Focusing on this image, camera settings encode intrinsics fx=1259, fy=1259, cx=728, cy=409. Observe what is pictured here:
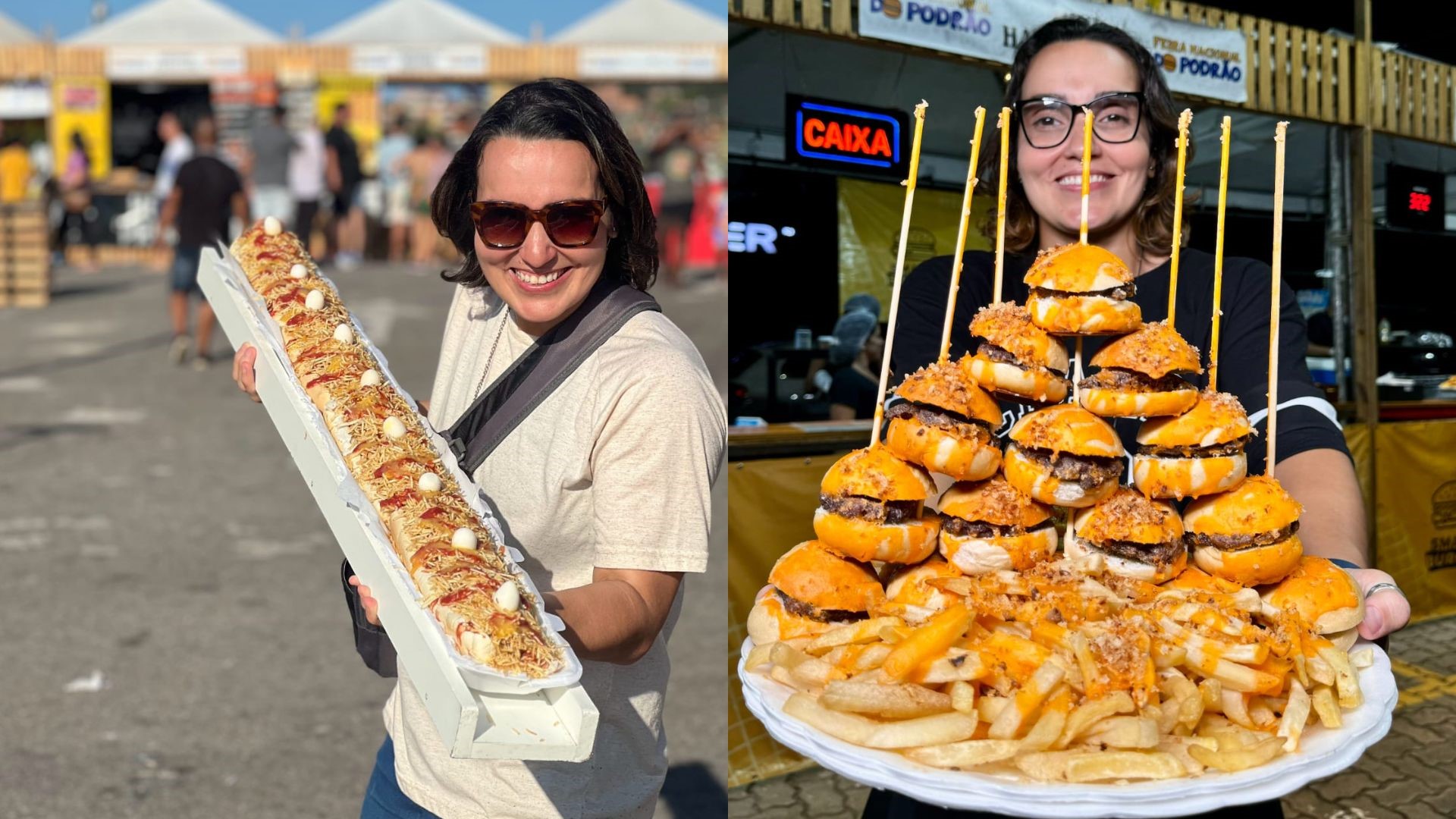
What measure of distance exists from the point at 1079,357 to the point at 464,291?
127 centimetres

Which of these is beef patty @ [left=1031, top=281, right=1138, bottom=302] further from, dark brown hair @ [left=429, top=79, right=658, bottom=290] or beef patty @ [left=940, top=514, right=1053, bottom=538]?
dark brown hair @ [left=429, top=79, right=658, bottom=290]

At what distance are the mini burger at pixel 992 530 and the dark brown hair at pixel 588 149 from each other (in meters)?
0.73

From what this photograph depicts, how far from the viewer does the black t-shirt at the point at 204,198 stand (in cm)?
1264

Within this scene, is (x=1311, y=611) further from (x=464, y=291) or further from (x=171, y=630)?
(x=171, y=630)

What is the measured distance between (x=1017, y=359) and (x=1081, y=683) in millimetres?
624

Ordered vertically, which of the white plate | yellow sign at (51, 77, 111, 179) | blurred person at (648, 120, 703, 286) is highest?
yellow sign at (51, 77, 111, 179)

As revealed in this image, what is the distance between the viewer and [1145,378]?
220cm

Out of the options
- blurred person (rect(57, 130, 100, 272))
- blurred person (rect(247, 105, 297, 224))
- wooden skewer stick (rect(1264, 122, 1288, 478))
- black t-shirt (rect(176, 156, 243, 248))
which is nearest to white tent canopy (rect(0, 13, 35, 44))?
blurred person (rect(57, 130, 100, 272))

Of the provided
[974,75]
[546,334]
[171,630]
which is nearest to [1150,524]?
[546,334]

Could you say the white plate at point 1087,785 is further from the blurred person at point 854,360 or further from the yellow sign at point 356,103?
the yellow sign at point 356,103

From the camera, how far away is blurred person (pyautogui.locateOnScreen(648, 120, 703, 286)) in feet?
59.8

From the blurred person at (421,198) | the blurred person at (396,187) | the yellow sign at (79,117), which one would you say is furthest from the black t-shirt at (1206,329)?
the yellow sign at (79,117)

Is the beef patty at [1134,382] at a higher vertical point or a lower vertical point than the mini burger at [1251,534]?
higher

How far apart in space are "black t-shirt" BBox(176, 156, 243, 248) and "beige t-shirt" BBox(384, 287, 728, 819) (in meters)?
11.4
